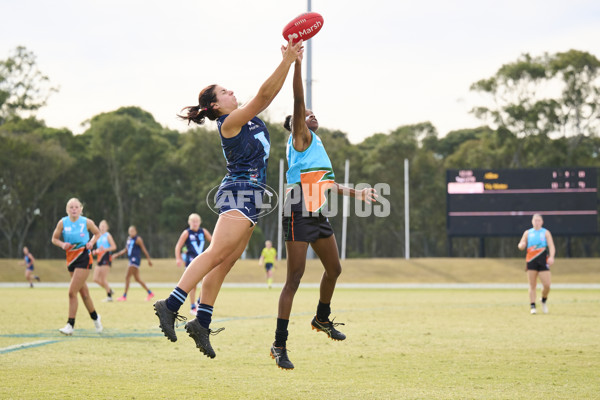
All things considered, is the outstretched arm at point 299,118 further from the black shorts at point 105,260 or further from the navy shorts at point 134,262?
the navy shorts at point 134,262

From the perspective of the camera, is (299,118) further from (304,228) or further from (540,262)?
(540,262)

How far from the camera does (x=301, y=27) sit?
21.9ft

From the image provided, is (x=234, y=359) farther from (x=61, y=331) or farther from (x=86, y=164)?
(x=86, y=164)

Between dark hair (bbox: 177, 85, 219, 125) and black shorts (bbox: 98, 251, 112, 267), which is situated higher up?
dark hair (bbox: 177, 85, 219, 125)

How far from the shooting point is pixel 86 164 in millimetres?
71125

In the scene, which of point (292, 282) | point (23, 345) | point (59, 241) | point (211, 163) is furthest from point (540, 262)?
point (211, 163)

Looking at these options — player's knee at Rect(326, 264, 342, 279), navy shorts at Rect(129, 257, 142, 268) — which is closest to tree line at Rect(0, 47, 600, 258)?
navy shorts at Rect(129, 257, 142, 268)

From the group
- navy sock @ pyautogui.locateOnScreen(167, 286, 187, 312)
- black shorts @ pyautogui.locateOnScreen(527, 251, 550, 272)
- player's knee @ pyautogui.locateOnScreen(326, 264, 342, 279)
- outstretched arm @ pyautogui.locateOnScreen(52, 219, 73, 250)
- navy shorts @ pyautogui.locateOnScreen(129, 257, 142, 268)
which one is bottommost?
navy shorts @ pyautogui.locateOnScreen(129, 257, 142, 268)

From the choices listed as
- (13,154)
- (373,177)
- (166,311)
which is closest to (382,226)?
(373,177)

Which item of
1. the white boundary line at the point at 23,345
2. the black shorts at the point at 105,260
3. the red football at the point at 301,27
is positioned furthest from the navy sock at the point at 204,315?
the black shorts at the point at 105,260

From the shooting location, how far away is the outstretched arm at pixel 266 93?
21.3 ft

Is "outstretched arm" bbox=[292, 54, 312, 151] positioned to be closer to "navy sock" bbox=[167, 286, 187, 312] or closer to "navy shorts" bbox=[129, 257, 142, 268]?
"navy sock" bbox=[167, 286, 187, 312]

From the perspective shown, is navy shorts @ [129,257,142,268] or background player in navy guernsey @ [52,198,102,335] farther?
navy shorts @ [129,257,142,268]

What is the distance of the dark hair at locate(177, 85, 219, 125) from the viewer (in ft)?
22.9
